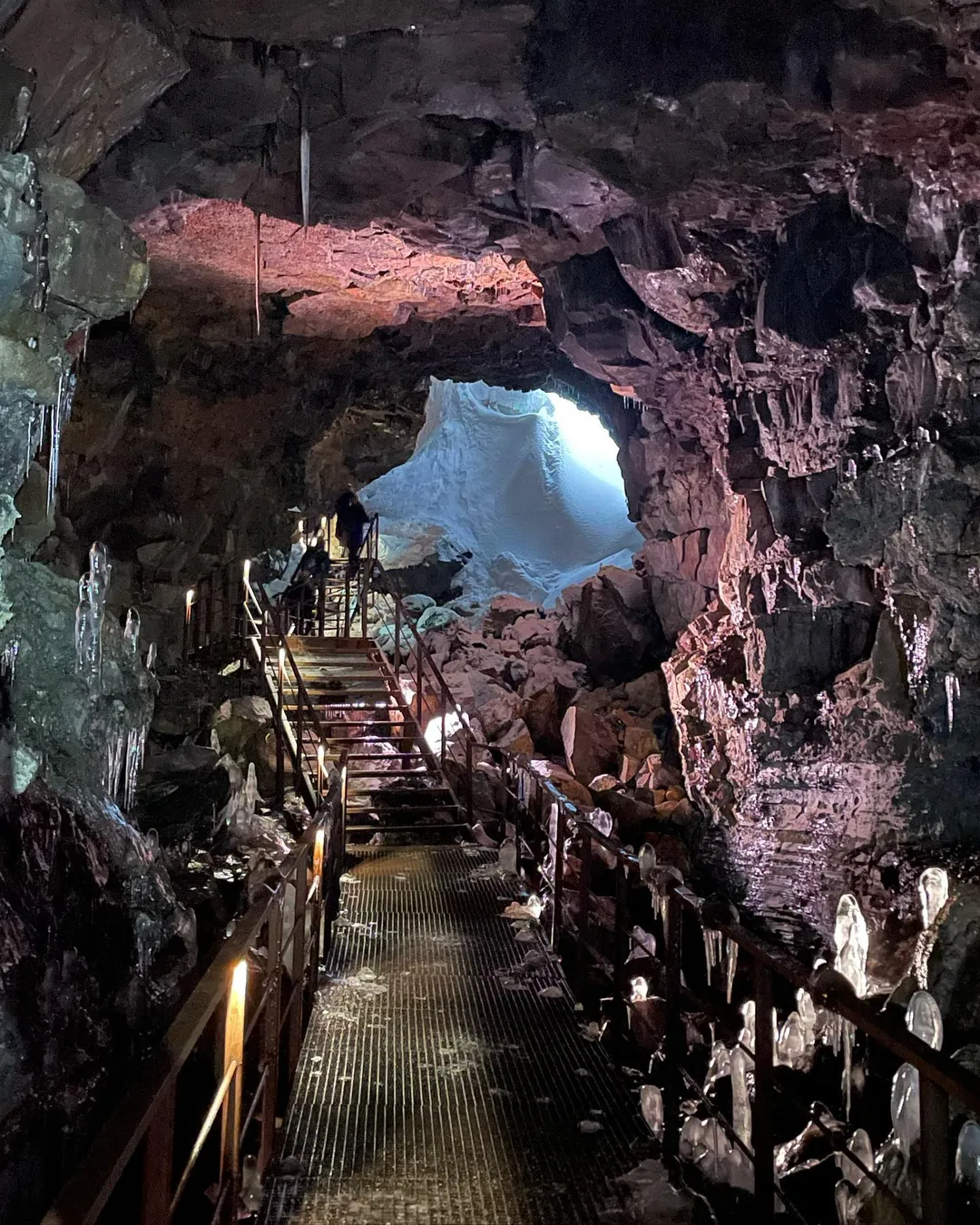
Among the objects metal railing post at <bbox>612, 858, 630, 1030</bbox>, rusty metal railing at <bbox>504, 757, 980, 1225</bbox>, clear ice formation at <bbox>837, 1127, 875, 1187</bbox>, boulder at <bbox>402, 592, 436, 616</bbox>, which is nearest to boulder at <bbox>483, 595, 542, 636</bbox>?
boulder at <bbox>402, 592, 436, 616</bbox>

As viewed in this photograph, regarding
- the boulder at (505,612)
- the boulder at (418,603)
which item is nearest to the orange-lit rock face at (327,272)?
the boulder at (505,612)

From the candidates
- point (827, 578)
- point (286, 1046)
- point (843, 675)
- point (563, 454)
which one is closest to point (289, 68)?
point (286, 1046)

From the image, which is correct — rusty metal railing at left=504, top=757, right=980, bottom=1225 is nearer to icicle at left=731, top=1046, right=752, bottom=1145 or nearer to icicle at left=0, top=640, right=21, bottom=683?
icicle at left=731, top=1046, right=752, bottom=1145

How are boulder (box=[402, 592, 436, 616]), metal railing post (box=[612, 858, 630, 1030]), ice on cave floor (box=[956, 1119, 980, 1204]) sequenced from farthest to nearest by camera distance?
1. boulder (box=[402, 592, 436, 616])
2. metal railing post (box=[612, 858, 630, 1030])
3. ice on cave floor (box=[956, 1119, 980, 1204])

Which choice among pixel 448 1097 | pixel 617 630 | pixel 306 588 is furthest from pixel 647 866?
pixel 306 588

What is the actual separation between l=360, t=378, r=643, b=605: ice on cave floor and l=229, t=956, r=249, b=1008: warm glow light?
124 ft

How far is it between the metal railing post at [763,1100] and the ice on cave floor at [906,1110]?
465 mm

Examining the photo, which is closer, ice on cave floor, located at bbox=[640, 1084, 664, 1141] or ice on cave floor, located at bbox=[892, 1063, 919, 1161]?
ice on cave floor, located at bbox=[892, 1063, 919, 1161]

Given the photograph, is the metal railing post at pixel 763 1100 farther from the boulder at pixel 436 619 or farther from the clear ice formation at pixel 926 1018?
the boulder at pixel 436 619

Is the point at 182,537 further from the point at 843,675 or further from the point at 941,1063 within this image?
the point at 941,1063

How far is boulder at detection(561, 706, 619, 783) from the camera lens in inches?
624

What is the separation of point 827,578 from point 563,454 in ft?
129

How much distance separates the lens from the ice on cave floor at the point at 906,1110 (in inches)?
118

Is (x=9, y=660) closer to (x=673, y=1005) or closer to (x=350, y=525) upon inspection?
(x=673, y=1005)
